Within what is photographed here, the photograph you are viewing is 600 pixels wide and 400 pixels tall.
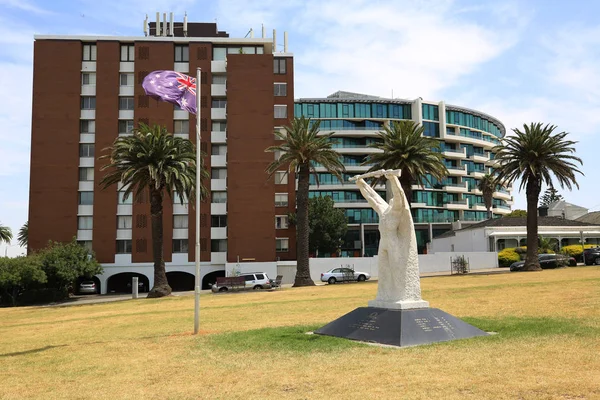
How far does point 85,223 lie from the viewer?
205ft

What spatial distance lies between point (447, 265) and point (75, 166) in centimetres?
4299

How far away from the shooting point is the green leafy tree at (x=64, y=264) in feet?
171

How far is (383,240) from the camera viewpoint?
16.1 metres

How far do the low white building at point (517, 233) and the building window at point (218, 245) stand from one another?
2975 centimetres

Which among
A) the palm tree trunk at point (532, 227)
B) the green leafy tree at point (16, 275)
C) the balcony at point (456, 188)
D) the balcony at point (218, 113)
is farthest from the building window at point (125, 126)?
the balcony at point (456, 188)

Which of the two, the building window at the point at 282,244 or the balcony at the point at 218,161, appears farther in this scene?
the building window at the point at 282,244

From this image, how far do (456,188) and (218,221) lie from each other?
150ft

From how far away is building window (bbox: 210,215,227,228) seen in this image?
6316 cm

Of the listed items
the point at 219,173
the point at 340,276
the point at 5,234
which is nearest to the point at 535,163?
the point at 340,276

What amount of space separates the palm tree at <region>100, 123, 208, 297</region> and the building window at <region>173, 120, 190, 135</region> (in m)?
19.2

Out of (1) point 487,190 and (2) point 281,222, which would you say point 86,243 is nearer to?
(2) point 281,222

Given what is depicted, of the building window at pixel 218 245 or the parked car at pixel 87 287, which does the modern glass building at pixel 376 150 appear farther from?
the parked car at pixel 87 287

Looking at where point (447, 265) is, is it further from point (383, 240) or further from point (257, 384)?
point (257, 384)

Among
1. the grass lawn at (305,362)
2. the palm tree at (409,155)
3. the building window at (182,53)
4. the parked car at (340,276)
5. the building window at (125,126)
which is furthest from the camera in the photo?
the building window at (182,53)
